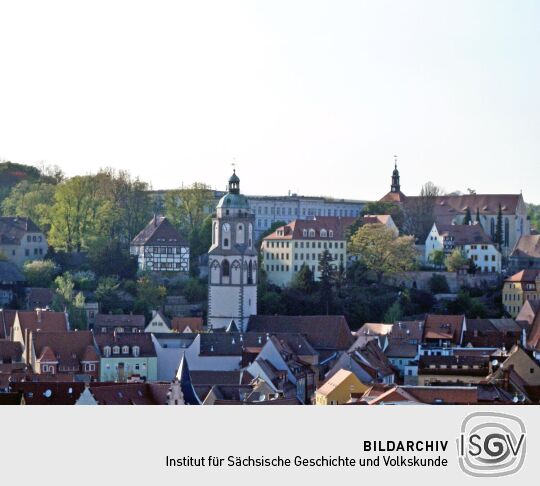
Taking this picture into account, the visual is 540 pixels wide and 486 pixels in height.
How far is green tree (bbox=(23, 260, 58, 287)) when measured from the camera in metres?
53.6

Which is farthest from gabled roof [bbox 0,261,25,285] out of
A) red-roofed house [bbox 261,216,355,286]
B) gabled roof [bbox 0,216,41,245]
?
red-roofed house [bbox 261,216,355,286]

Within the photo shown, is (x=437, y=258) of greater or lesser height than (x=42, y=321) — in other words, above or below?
above

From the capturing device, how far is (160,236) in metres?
55.8

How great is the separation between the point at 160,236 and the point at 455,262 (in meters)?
11.1

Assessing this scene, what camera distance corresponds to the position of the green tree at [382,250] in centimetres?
5850

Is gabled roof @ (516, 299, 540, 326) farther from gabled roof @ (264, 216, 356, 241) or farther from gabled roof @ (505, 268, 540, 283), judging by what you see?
gabled roof @ (264, 216, 356, 241)

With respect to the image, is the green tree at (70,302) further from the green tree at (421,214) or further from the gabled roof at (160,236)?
the green tree at (421,214)

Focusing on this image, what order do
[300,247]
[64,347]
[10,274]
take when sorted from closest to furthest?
[64,347] < [10,274] < [300,247]

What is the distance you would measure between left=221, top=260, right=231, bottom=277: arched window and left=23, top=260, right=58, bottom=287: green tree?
6412mm

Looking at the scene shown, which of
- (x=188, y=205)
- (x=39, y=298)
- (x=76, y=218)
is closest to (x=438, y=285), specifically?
(x=188, y=205)

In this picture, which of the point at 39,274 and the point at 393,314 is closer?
the point at 39,274

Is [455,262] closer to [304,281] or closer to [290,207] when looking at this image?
[304,281]
